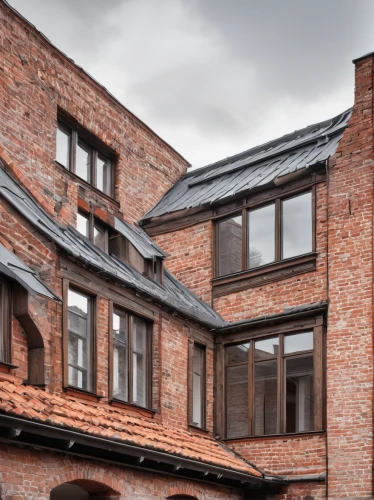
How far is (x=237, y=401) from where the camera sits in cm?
1880

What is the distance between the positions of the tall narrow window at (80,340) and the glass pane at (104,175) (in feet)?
16.8

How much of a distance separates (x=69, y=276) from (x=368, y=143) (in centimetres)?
690

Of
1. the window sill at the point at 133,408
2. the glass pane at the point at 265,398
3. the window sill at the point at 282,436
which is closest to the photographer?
the window sill at the point at 133,408

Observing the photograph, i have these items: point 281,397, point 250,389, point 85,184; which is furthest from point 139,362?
point 85,184

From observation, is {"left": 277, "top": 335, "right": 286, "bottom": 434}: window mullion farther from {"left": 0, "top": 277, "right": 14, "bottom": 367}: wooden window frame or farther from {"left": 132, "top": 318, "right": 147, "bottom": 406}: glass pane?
{"left": 0, "top": 277, "right": 14, "bottom": 367}: wooden window frame

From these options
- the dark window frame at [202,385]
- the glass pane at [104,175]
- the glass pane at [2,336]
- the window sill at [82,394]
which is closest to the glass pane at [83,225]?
the glass pane at [104,175]

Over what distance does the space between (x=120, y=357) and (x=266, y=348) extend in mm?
3476

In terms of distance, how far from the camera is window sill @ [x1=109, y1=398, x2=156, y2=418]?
51.6 ft

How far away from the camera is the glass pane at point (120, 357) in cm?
1622

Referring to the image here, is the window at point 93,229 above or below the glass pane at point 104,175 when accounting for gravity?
below

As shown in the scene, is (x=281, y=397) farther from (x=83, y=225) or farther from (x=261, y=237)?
(x=83, y=225)

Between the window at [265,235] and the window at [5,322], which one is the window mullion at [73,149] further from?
the window at [5,322]

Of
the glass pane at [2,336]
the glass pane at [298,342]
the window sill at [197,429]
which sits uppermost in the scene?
the glass pane at [298,342]

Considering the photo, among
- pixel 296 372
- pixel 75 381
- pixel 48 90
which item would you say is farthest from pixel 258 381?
pixel 48 90
